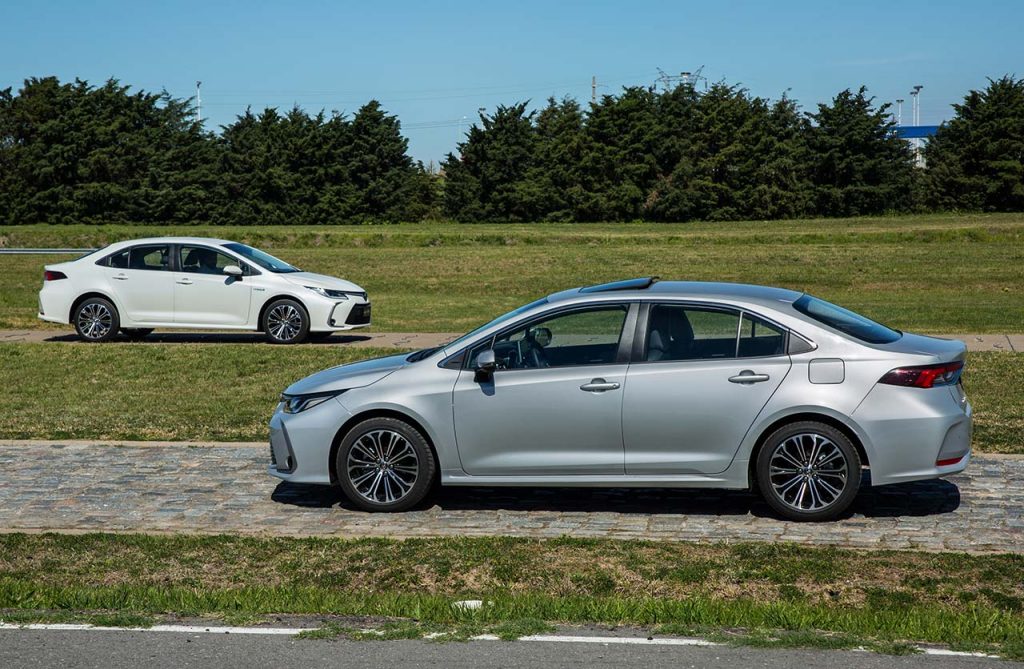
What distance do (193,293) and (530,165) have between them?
52591 millimetres

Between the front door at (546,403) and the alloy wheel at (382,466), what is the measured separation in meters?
0.38

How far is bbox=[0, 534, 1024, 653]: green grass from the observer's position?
621 centimetres

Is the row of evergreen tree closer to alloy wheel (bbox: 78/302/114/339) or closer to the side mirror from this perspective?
alloy wheel (bbox: 78/302/114/339)

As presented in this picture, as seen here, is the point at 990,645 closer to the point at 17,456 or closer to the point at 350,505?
the point at 350,505

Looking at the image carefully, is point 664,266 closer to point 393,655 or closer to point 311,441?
point 311,441

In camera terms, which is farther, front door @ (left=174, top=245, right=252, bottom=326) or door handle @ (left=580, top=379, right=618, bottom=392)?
front door @ (left=174, top=245, right=252, bottom=326)

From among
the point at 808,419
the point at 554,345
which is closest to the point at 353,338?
the point at 554,345

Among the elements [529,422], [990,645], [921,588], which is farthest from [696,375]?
[990,645]

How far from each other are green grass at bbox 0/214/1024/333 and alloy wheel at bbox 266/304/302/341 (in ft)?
10.5

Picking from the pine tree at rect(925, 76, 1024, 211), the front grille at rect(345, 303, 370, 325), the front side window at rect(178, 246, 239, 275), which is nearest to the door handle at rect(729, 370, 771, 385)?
the front grille at rect(345, 303, 370, 325)

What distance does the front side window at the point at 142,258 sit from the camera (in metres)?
19.8

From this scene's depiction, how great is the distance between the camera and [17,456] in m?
10.9

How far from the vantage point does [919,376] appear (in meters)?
8.23

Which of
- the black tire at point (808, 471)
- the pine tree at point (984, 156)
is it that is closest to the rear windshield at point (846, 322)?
the black tire at point (808, 471)
